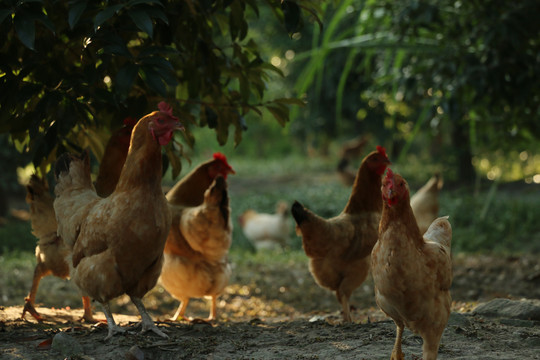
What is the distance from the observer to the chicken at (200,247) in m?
4.36

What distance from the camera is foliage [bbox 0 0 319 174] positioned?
303 cm

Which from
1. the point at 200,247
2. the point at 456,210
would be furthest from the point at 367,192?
the point at 456,210

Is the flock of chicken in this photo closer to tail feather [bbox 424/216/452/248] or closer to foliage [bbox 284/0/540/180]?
tail feather [bbox 424/216/452/248]

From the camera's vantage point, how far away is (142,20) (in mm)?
2852

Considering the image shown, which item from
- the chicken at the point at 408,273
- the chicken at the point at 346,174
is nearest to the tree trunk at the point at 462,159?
the chicken at the point at 346,174

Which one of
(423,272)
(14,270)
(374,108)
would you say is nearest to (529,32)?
(423,272)

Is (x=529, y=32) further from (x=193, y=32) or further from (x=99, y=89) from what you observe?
(x=99, y=89)

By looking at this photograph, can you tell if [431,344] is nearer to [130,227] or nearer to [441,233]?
[441,233]

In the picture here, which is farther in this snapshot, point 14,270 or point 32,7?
point 14,270

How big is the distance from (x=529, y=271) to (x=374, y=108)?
854 cm

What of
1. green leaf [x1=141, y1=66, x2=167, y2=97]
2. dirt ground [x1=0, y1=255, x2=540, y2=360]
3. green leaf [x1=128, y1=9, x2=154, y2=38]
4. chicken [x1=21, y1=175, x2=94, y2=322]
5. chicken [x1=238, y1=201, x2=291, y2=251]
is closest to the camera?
green leaf [x1=128, y1=9, x2=154, y2=38]

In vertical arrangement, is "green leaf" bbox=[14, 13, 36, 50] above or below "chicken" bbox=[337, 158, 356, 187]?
below

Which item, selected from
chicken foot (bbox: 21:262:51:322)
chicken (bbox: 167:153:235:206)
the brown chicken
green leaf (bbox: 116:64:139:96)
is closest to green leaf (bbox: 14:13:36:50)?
green leaf (bbox: 116:64:139:96)

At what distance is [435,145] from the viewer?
17.0 m
